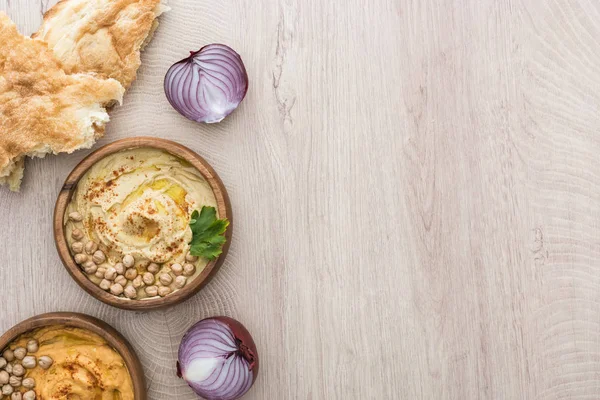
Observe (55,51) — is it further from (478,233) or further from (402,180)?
(478,233)

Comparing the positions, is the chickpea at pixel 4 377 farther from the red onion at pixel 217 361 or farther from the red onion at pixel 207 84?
the red onion at pixel 207 84

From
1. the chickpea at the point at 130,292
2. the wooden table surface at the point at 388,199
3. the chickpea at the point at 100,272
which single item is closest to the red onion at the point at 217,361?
the wooden table surface at the point at 388,199

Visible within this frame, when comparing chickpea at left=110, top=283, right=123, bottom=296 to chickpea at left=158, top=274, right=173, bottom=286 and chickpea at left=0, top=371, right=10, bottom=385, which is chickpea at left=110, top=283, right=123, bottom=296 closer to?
chickpea at left=158, top=274, right=173, bottom=286

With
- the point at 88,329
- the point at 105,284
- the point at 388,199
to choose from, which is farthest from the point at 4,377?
the point at 388,199

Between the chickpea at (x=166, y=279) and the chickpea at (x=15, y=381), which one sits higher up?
the chickpea at (x=166, y=279)

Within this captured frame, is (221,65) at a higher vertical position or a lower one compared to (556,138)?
higher

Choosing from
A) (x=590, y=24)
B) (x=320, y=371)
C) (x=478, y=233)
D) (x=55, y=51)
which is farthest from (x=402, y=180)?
(x=55, y=51)
